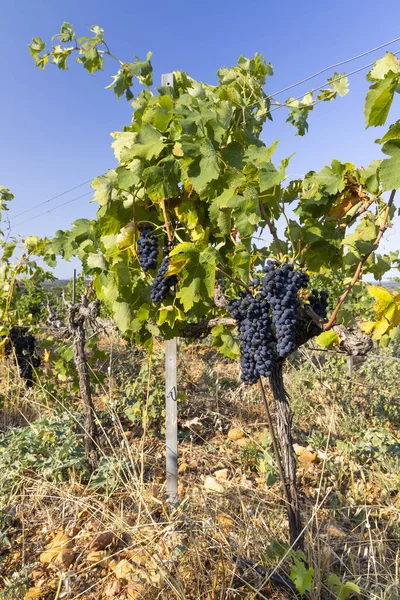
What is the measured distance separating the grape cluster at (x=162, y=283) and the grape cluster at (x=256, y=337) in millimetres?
346

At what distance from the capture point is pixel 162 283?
6.00 ft

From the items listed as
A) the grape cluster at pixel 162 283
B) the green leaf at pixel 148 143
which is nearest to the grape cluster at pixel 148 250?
the grape cluster at pixel 162 283

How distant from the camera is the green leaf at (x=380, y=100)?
1.08 metres

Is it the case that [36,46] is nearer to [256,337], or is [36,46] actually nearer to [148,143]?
[148,143]

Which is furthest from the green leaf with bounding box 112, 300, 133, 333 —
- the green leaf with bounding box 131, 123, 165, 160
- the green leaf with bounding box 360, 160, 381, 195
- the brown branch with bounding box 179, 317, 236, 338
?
the green leaf with bounding box 360, 160, 381, 195

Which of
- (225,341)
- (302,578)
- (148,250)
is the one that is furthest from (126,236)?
(302,578)

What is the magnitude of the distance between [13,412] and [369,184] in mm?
3922

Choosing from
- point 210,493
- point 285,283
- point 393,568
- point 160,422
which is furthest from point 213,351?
point 285,283

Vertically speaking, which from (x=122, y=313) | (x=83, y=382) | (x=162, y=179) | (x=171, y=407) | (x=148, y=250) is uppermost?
(x=162, y=179)

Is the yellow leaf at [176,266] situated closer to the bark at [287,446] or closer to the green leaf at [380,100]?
the bark at [287,446]

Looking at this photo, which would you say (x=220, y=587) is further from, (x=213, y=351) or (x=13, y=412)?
(x=213, y=351)

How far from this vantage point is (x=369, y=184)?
1.60 meters

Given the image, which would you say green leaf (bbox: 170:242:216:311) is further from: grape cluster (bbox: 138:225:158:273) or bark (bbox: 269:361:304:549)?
bark (bbox: 269:361:304:549)

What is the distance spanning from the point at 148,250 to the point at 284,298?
2.33 feet
